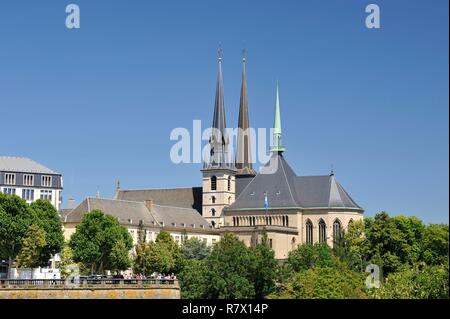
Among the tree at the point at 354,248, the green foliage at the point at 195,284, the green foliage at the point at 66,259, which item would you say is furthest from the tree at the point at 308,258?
the green foliage at the point at 66,259

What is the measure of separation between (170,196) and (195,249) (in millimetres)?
38902

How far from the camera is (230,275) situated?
8500 cm

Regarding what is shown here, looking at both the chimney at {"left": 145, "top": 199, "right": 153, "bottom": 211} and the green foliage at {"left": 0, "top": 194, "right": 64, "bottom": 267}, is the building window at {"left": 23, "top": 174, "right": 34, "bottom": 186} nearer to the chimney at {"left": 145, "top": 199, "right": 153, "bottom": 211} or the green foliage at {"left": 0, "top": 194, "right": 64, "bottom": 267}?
the chimney at {"left": 145, "top": 199, "right": 153, "bottom": 211}

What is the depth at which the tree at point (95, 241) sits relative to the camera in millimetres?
110688

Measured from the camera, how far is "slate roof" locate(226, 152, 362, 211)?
160750 mm

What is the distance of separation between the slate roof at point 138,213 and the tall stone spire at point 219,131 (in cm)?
976

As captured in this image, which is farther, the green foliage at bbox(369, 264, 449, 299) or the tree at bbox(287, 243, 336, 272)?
the tree at bbox(287, 243, 336, 272)

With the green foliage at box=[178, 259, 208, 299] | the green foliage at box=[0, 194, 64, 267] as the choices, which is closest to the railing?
the green foliage at box=[178, 259, 208, 299]

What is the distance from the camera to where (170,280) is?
262 feet

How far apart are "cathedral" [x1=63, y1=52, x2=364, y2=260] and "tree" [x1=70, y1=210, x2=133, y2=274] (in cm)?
3040

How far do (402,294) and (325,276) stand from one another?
401 inches

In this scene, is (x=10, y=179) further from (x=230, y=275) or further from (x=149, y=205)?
(x=230, y=275)
